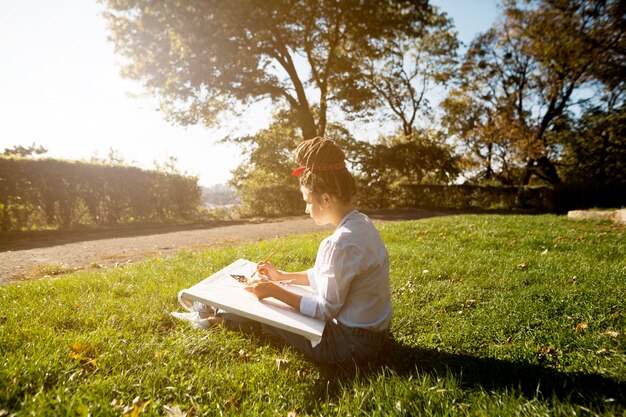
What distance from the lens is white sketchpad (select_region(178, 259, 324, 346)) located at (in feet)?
6.88

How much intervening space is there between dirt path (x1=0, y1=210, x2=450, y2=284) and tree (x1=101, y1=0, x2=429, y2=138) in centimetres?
910

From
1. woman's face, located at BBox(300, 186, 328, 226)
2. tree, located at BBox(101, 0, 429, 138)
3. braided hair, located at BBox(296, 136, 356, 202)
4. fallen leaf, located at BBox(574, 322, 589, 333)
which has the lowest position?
fallen leaf, located at BBox(574, 322, 589, 333)

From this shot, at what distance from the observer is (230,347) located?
8.40 ft

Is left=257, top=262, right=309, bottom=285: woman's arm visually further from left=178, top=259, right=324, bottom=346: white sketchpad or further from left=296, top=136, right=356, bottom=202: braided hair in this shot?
left=296, top=136, right=356, bottom=202: braided hair

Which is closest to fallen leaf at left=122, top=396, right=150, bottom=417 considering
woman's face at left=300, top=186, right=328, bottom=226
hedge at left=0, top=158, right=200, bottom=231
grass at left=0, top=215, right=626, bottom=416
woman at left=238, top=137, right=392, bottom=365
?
grass at left=0, top=215, right=626, bottom=416

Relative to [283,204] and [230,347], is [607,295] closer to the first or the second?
[230,347]

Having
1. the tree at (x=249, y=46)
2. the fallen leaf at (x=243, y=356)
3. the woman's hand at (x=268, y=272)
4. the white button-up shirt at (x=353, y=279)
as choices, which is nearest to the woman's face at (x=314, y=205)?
the white button-up shirt at (x=353, y=279)

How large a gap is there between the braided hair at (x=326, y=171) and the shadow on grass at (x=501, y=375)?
3.97ft

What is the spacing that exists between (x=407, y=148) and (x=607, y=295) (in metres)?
16.3

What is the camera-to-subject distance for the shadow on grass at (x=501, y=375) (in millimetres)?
1895

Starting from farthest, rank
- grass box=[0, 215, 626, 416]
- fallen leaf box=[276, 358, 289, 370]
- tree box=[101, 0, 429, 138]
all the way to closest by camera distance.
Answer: tree box=[101, 0, 429, 138]
fallen leaf box=[276, 358, 289, 370]
grass box=[0, 215, 626, 416]

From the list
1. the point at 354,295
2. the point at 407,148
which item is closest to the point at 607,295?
the point at 354,295

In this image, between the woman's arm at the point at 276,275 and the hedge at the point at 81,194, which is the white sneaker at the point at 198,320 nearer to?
the woman's arm at the point at 276,275

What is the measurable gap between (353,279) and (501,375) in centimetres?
123
